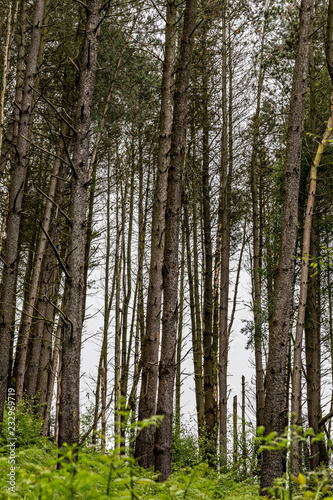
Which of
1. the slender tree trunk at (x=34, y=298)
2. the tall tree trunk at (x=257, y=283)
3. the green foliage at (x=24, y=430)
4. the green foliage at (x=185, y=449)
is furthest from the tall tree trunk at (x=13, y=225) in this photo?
the tall tree trunk at (x=257, y=283)

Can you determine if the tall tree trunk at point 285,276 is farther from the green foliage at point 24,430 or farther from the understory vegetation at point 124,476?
the green foliage at point 24,430

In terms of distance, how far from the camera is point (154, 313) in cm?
684

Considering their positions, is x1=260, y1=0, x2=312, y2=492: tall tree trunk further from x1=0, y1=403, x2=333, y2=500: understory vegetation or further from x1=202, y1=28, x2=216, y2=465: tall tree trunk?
x1=202, y1=28, x2=216, y2=465: tall tree trunk

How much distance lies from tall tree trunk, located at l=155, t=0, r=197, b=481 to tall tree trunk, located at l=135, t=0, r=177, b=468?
0.25 m

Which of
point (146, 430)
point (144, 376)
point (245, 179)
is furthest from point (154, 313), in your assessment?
point (245, 179)

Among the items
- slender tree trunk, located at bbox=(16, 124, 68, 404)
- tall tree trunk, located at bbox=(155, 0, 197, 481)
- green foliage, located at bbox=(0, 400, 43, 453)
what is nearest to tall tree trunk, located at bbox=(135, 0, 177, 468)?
tall tree trunk, located at bbox=(155, 0, 197, 481)

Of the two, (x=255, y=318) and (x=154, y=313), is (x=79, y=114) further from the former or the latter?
(x=255, y=318)

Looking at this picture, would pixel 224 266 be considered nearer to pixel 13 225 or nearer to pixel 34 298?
pixel 34 298

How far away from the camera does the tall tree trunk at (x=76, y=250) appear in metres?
4.37

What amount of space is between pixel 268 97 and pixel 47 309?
28.0ft

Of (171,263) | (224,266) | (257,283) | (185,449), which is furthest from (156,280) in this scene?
(257,283)

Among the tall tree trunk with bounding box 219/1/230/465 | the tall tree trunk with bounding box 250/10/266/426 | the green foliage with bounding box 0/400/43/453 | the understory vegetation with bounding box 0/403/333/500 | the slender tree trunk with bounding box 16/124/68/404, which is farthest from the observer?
the tall tree trunk with bounding box 250/10/266/426

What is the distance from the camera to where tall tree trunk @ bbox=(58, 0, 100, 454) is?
4.37 m

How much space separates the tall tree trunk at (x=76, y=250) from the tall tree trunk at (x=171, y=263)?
1828 mm
